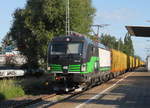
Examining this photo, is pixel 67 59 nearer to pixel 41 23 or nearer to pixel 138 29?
pixel 41 23

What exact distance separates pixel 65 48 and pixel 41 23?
21389 millimetres

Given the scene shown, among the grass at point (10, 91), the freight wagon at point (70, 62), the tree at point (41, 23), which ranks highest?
the tree at point (41, 23)

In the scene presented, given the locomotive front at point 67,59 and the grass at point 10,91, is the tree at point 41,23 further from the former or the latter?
the grass at point 10,91

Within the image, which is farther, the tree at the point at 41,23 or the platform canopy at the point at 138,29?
the platform canopy at the point at 138,29

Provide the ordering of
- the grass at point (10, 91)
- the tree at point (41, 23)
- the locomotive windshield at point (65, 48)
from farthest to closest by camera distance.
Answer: the tree at point (41, 23) < the locomotive windshield at point (65, 48) < the grass at point (10, 91)

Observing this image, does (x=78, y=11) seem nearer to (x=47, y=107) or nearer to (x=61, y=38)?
(x=61, y=38)

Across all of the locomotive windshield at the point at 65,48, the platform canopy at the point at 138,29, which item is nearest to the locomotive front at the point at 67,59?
the locomotive windshield at the point at 65,48

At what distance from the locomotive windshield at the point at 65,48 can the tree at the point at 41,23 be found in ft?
64.6

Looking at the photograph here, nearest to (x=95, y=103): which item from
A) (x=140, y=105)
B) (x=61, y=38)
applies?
(x=140, y=105)

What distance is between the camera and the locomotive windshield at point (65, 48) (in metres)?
22.3

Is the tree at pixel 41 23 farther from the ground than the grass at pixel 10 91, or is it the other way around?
the tree at pixel 41 23

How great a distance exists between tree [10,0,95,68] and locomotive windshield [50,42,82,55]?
19694 millimetres

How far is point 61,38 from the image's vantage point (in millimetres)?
22922

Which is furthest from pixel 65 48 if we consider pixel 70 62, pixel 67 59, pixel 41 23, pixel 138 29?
pixel 138 29
